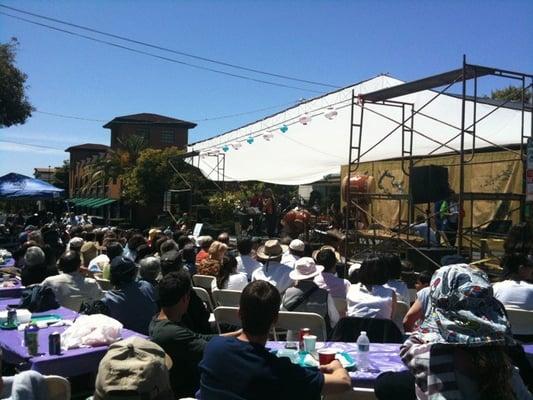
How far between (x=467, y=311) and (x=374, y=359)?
56.2 inches

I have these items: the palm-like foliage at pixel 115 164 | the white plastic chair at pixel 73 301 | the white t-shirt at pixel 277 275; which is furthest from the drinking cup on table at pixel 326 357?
the palm-like foliage at pixel 115 164

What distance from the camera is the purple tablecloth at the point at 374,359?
2.92 meters

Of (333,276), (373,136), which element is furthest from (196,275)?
(373,136)

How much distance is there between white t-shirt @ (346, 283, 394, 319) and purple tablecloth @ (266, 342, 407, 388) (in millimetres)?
452

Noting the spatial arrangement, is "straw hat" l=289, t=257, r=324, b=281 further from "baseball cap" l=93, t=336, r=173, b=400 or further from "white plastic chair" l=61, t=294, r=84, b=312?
"baseball cap" l=93, t=336, r=173, b=400

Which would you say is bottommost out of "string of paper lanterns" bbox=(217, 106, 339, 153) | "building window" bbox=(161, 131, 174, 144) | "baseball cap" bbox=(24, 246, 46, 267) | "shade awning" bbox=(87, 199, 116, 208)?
"baseball cap" bbox=(24, 246, 46, 267)

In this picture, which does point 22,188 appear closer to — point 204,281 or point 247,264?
point 247,264

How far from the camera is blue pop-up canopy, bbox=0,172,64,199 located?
43.2 feet

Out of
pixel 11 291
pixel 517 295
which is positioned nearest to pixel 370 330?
pixel 517 295

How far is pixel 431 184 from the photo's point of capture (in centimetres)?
942

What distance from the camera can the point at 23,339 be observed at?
3.76 metres

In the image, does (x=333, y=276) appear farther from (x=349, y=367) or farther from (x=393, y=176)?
(x=393, y=176)

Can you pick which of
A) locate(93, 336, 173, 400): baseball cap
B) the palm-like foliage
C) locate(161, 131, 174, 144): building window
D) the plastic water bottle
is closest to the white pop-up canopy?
the plastic water bottle

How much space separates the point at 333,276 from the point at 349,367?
7.69 ft
